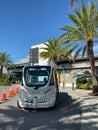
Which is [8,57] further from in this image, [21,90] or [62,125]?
[62,125]

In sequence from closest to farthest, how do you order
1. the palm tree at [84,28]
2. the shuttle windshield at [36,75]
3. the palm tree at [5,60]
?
the shuttle windshield at [36,75]
the palm tree at [84,28]
the palm tree at [5,60]

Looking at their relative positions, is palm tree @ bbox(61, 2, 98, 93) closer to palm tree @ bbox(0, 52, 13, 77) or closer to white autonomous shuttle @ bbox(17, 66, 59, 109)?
white autonomous shuttle @ bbox(17, 66, 59, 109)

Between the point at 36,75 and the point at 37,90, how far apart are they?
1.55 m

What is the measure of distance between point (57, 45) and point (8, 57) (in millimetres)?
34483

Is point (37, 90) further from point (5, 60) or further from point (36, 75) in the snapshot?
point (5, 60)

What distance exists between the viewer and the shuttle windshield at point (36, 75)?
16481mm

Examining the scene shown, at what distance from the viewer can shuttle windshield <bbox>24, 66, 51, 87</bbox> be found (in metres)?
16.5

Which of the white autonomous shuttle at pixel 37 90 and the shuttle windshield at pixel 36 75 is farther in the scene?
the shuttle windshield at pixel 36 75

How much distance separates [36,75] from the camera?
677 inches

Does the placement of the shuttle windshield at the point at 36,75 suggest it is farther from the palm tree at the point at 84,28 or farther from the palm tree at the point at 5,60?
the palm tree at the point at 5,60

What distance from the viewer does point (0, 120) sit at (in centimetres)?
1181

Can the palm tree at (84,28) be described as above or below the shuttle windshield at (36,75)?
above

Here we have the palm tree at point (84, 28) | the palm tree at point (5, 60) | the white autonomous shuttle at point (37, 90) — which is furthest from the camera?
the palm tree at point (5, 60)

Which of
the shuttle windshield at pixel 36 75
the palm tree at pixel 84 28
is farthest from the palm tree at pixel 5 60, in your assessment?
the shuttle windshield at pixel 36 75
